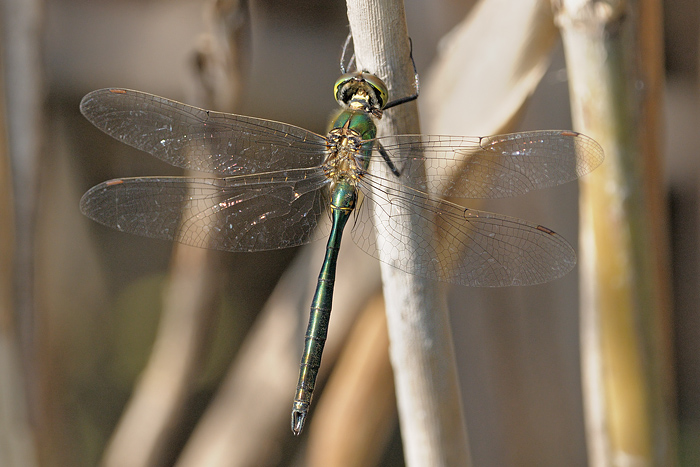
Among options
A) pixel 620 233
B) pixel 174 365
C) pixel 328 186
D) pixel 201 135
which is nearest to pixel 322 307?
pixel 328 186

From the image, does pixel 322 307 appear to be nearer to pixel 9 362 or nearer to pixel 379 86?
pixel 379 86

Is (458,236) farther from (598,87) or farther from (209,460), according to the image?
(209,460)

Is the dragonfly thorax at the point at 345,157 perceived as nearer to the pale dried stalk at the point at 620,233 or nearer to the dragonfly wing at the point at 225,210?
the dragonfly wing at the point at 225,210

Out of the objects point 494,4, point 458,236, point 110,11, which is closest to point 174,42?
point 110,11

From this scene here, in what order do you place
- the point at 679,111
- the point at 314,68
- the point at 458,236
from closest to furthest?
the point at 458,236 → the point at 679,111 → the point at 314,68

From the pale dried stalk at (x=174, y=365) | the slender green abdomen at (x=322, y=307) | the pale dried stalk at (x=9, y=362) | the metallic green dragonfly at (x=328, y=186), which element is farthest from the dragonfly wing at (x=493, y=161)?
the pale dried stalk at (x=9, y=362)

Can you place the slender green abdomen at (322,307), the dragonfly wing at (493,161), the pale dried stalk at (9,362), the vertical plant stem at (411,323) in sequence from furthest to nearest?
the pale dried stalk at (9,362)
the slender green abdomen at (322,307)
the dragonfly wing at (493,161)
the vertical plant stem at (411,323)

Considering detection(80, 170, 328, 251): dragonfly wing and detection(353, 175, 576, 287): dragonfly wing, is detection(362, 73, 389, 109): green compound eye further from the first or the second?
detection(80, 170, 328, 251): dragonfly wing
